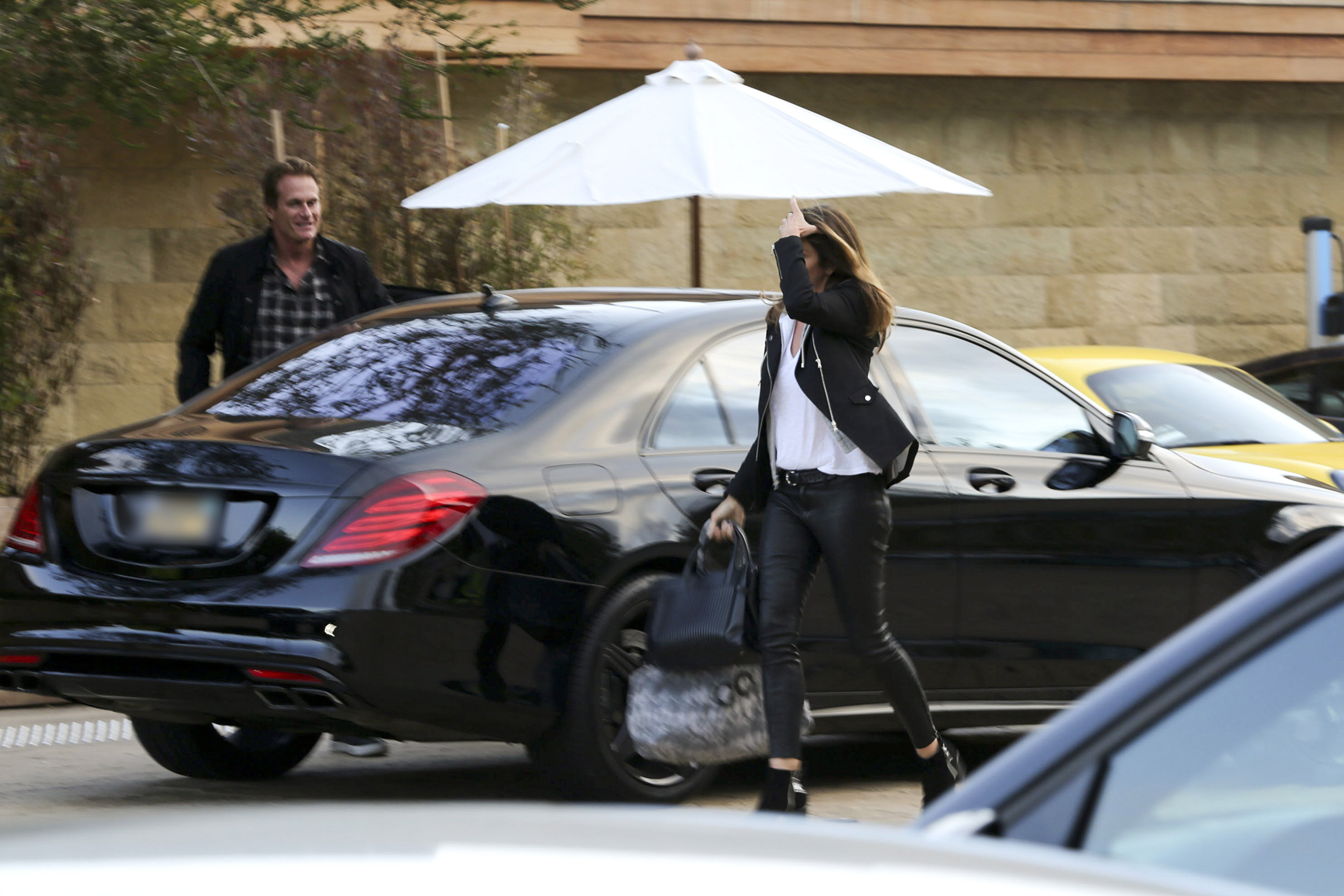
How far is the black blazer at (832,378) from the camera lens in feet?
15.9

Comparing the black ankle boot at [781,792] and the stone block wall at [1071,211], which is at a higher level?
the stone block wall at [1071,211]

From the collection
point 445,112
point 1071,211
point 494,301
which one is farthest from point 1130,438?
point 1071,211

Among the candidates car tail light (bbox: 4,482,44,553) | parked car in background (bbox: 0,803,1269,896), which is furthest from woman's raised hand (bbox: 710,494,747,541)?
parked car in background (bbox: 0,803,1269,896)

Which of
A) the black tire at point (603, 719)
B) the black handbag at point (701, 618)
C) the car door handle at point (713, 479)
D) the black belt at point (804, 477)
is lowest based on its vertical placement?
the black tire at point (603, 719)

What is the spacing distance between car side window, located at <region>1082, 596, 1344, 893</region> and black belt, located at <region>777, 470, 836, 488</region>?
2.81m

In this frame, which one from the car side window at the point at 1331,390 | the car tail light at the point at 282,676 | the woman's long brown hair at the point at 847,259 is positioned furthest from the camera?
the car side window at the point at 1331,390

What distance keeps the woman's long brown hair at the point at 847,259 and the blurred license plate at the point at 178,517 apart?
1603 millimetres

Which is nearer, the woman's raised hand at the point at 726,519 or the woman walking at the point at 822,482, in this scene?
the woman walking at the point at 822,482

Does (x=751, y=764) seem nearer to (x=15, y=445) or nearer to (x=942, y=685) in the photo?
(x=942, y=685)

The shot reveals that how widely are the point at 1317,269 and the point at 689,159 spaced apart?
217 inches

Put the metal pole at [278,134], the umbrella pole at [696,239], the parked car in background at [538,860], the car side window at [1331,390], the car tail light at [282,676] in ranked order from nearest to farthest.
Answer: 1. the parked car in background at [538,860]
2. the car tail light at [282,676]
3. the umbrella pole at [696,239]
4. the car side window at [1331,390]
5. the metal pole at [278,134]

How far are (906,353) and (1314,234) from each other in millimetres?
7037

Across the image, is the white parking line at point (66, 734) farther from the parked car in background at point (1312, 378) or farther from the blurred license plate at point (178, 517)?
the parked car in background at point (1312, 378)

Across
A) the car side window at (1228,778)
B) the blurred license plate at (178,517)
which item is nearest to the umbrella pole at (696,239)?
the blurred license plate at (178,517)
